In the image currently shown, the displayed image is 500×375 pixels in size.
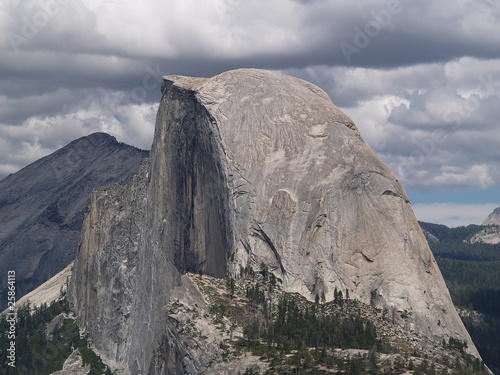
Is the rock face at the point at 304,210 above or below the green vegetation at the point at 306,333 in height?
above

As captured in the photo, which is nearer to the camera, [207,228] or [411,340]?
[411,340]

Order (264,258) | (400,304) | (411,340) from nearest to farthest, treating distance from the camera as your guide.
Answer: (411,340) → (400,304) → (264,258)

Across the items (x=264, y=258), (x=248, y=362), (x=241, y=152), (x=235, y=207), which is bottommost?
(x=248, y=362)

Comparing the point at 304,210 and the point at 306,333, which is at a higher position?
the point at 304,210

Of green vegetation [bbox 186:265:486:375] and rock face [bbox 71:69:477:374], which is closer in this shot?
green vegetation [bbox 186:265:486:375]

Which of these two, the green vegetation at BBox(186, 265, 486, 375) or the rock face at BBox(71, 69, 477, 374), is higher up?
the rock face at BBox(71, 69, 477, 374)

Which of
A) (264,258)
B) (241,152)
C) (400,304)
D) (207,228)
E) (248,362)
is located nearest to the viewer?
(248,362)

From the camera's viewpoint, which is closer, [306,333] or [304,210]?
[306,333]

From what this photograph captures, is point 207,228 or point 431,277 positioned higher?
point 207,228

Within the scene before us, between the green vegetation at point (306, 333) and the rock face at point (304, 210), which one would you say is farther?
the rock face at point (304, 210)

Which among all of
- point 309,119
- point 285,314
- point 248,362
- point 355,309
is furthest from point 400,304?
point 309,119

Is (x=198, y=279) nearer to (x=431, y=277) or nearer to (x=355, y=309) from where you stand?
(x=355, y=309)
